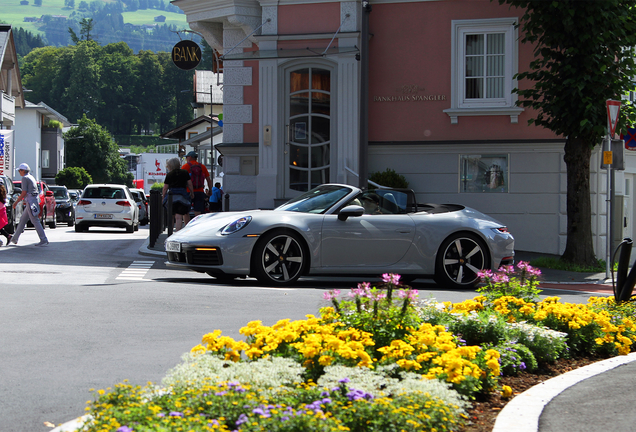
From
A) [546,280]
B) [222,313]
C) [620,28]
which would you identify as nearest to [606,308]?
[222,313]

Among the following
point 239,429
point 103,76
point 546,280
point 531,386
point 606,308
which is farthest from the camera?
point 103,76

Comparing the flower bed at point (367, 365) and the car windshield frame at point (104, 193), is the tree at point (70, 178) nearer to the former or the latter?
the car windshield frame at point (104, 193)

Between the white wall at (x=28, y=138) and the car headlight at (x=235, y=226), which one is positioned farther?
the white wall at (x=28, y=138)

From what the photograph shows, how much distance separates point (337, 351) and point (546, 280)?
30.4ft

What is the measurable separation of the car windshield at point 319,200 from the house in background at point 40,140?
226 feet

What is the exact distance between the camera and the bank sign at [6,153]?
28625 mm

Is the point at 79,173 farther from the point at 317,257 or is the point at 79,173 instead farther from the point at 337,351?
the point at 337,351

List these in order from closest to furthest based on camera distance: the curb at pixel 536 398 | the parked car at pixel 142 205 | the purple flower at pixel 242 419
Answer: the purple flower at pixel 242 419 < the curb at pixel 536 398 < the parked car at pixel 142 205

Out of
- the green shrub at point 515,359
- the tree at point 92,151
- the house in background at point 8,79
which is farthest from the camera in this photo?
the tree at point 92,151

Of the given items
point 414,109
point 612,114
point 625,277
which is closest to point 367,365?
point 625,277

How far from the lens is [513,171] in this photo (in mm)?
17312

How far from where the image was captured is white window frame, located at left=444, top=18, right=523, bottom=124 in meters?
17.3

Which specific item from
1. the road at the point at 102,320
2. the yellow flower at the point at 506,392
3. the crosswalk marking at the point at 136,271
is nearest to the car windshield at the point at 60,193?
the crosswalk marking at the point at 136,271

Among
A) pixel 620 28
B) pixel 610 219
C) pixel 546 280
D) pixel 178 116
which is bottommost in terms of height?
pixel 546 280
